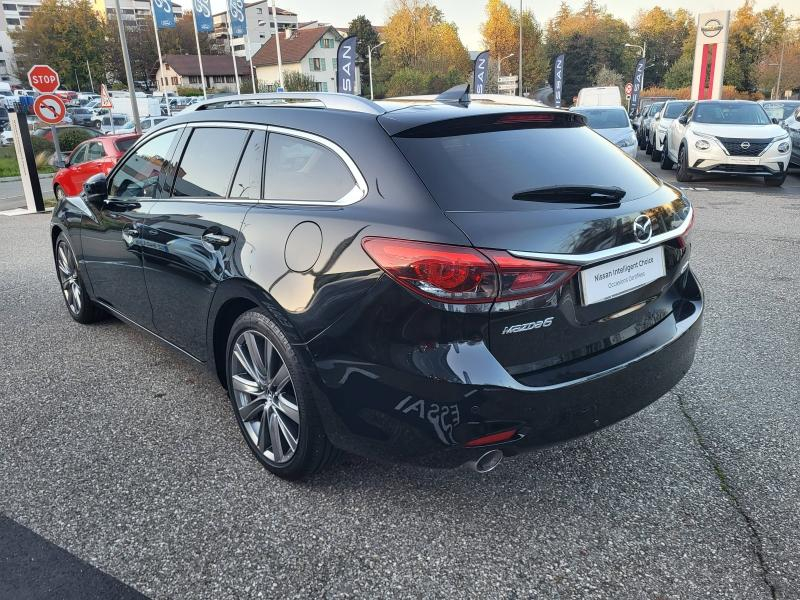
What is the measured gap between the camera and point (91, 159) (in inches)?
493

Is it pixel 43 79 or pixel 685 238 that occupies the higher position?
pixel 43 79

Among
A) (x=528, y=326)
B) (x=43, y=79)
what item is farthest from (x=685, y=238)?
(x=43, y=79)

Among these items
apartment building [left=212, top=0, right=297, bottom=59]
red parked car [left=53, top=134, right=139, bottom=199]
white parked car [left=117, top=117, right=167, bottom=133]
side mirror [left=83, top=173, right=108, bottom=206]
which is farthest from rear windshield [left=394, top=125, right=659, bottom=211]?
apartment building [left=212, top=0, right=297, bottom=59]

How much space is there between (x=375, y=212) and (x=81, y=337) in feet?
11.5

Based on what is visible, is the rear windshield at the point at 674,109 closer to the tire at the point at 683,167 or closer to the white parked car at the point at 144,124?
the tire at the point at 683,167

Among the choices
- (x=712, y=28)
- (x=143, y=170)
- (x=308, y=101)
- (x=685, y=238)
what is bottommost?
(x=685, y=238)

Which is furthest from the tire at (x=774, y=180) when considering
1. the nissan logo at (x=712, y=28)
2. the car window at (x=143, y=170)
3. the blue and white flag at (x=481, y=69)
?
the blue and white flag at (x=481, y=69)

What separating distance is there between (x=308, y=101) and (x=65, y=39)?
90.8 m

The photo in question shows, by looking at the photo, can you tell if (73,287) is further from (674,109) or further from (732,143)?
(674,109)

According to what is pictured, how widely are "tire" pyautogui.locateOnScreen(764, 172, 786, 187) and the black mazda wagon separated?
37.3 feet

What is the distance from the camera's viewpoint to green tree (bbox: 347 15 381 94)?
285ft

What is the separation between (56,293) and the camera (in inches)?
250

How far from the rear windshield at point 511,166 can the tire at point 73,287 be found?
343 cm

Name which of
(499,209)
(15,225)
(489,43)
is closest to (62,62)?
(489,43)
